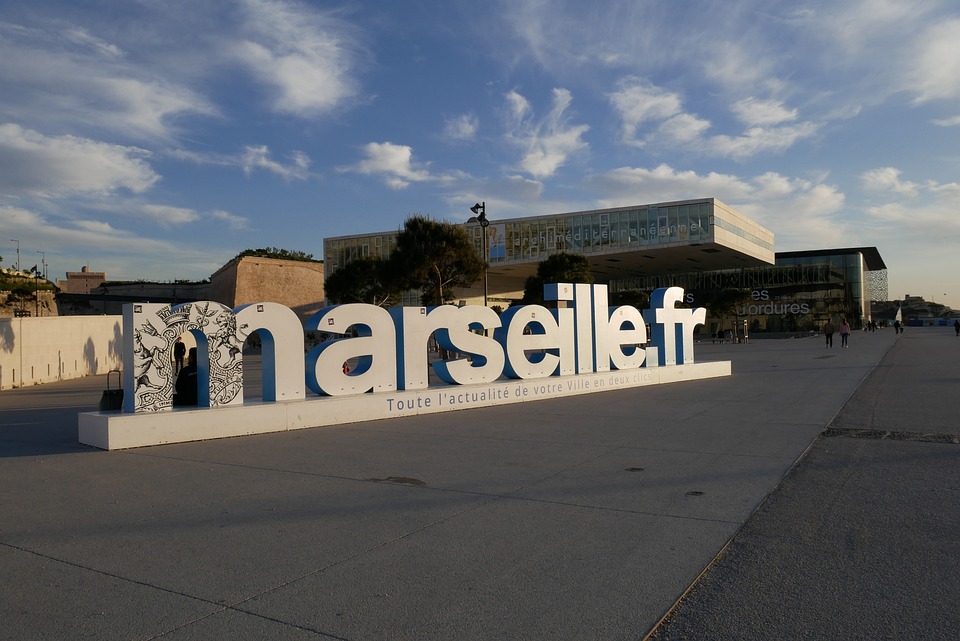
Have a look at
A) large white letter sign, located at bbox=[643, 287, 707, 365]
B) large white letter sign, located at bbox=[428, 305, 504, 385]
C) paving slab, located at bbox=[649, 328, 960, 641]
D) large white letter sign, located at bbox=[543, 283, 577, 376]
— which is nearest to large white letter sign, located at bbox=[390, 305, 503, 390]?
large white letter sign, located at bbox=[428, 305, 504, 385]

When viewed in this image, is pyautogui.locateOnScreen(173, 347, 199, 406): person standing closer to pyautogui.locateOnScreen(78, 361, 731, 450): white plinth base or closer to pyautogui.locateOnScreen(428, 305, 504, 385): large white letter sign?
pyautogui.locateOnScreen(78, 361, 731, 450): white plinth base

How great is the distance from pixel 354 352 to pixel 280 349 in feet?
4.47

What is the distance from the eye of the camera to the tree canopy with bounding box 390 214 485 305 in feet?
107

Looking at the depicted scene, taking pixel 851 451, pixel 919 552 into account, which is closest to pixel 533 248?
pixel 851 451

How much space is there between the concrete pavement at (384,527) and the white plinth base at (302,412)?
358 millimetres

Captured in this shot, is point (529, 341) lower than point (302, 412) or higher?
higher

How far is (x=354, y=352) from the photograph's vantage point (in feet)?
40.7

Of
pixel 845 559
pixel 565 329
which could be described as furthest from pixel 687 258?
pixel 845 559

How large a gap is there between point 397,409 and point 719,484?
6.90m

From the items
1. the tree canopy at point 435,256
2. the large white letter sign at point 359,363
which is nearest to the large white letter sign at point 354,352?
the large white letter sign at point 359,363

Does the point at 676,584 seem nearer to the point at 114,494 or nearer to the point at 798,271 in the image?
the point at 114,494

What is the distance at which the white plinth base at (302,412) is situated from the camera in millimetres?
9822

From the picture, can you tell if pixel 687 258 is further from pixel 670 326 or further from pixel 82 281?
pixel 82 281

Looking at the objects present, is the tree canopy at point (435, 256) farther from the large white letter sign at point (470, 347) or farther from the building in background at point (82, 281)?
the building in background at point (82, 281)
